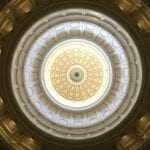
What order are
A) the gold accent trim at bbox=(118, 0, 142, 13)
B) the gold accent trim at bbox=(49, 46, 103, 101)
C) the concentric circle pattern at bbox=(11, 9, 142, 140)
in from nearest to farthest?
the gold accent trim at bbox=(118, 0, 142, 13)
the concentric circle pattern at bbox=(11, 9, 142, 140)
the gold accent trim at bbox=(49, 46, 103, 101)

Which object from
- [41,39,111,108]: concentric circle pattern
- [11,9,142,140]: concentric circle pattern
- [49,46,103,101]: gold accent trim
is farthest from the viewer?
[49,46,103,101]: gold accent trim

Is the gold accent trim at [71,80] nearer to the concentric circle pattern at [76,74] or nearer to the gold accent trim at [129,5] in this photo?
the concentric circle pattern at [76,74]

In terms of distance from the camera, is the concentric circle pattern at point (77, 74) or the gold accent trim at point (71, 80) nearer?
the concentric circle pattern at point (77, 74)

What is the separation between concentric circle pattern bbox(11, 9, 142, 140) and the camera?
17859mm

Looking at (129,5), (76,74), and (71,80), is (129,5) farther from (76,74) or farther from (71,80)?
Result: (71,80)

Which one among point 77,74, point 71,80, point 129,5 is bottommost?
point 71,80

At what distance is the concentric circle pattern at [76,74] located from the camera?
703 inches

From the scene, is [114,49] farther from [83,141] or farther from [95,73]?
[83,141]

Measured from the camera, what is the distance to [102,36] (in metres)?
19.3

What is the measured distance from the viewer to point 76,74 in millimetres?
21516

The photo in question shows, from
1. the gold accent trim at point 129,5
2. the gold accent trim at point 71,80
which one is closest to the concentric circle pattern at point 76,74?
the gold accent trim at point 71,80

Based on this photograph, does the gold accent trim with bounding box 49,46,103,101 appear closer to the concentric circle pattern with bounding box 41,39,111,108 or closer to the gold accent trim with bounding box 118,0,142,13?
the concentric circle pattern with bounding box 41,39,111,108

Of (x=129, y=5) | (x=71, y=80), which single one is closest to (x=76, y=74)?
(x=71, y=80)

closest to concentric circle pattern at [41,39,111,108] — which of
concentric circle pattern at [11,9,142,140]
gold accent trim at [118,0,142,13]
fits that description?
concentric circle pattern at [11,9,142,140]
